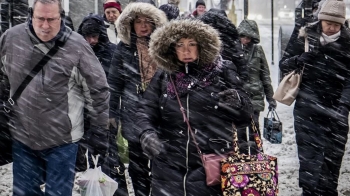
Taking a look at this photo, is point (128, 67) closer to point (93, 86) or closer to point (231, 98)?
point (93, 86)

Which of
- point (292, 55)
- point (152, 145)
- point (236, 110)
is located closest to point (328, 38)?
point (292, 55)

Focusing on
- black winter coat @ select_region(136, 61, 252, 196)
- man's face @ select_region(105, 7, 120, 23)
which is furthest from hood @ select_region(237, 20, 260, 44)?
black winter coat @ select_region(136, 61, 252, 196)

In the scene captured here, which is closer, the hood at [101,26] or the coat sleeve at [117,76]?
the coat sleeve at [117,76]

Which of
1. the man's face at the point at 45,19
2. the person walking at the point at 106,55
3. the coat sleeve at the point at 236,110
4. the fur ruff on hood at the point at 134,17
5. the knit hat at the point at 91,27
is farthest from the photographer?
the knit hat at the point at 91,27

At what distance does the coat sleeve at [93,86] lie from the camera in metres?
4.76

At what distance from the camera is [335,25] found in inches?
252

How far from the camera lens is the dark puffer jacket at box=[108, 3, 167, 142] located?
6.01 m

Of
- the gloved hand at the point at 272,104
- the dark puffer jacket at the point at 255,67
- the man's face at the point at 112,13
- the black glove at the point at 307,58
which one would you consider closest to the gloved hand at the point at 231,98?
the black glove at the point at 307,58

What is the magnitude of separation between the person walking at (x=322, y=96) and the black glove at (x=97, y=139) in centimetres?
239

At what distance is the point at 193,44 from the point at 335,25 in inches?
96.3

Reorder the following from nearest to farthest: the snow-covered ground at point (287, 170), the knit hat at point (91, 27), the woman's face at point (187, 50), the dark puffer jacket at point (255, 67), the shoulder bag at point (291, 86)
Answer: the woman's face at point (187, 50), the shoulder bag at point (291, 86), the knit hat at point (91, 27), the snow-covered ground at point (287, 170), the dark puffer jacket at point (255, 67)

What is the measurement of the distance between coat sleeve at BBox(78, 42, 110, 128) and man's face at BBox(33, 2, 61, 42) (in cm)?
28

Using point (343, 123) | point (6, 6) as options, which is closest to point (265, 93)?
point (343, 123)

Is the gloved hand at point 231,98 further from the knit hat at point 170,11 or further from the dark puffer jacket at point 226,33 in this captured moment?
the knit hat at point 170,11
